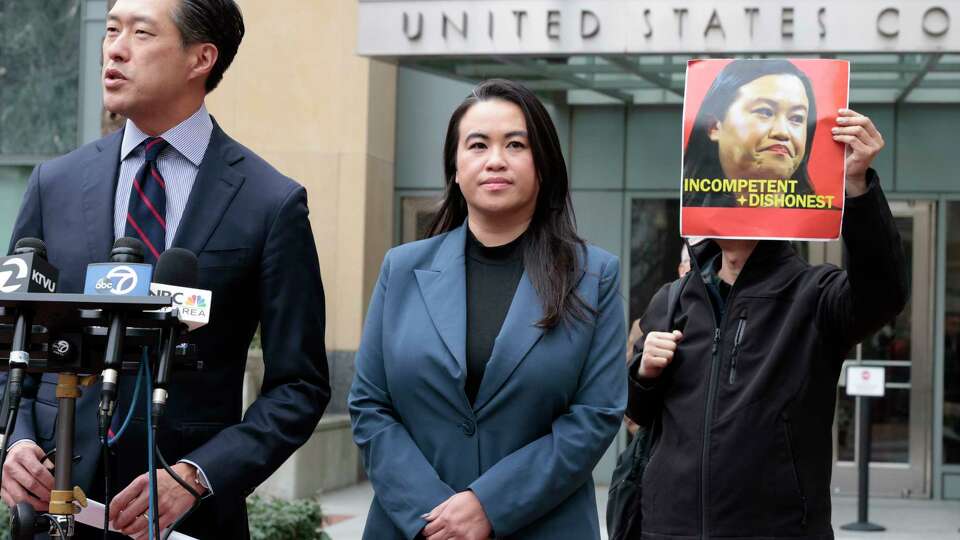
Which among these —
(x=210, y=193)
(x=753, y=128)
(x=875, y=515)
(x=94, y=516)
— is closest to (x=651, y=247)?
(x=875, y=515)

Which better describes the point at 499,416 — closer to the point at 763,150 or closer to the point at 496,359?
the point at 496,359

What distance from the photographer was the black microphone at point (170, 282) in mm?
3008

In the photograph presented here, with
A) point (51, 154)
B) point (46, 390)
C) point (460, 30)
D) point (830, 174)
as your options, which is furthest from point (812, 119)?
point (51, 154)

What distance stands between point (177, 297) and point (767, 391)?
2.26m

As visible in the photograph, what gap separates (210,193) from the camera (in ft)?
12.5

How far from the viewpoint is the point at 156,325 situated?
10.1 ft

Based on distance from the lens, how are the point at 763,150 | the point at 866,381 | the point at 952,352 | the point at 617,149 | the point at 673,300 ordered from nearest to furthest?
the point at 763,150 < the point at 673,300 < the point at 866,381 < the point at 952,352 < the point at 617,149

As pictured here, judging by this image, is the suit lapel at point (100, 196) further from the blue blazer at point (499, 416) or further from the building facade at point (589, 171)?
the building facade at point (589, 171)

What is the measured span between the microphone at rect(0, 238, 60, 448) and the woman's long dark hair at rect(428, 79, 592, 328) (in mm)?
1361

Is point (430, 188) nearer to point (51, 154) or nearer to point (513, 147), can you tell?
point (51, 154)

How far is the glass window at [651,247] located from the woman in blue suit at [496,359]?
11945mm

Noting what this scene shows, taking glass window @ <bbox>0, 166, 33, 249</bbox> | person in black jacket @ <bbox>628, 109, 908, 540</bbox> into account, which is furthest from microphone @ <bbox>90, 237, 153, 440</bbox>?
glass window @ <bbox>0, 166, 33, 249</bbox>

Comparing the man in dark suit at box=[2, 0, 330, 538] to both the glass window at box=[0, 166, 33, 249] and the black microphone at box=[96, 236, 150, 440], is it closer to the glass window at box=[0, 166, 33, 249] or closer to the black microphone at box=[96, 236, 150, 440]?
the black microphone at box=[96, 236, 150, 440]

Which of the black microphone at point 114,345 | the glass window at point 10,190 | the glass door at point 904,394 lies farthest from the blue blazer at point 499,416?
the glass window at point 10,190
